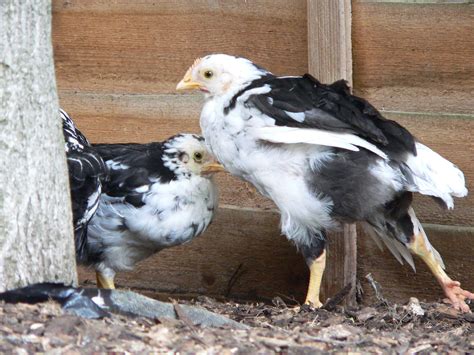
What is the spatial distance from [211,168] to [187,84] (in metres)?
0.51

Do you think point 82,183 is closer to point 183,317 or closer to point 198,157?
point 198,157

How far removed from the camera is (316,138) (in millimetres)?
4504

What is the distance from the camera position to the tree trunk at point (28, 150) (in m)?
3.48

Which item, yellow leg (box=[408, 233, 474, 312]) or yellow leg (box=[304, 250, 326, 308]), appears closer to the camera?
yellow leg (box=[408, 233, 474, 312])

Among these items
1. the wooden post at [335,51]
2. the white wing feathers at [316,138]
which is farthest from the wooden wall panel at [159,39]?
the white wing feathers at [316,138]

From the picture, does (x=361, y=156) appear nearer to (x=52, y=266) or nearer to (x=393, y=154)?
(x=393, y=154)

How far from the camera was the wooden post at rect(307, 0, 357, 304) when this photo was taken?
5.02m

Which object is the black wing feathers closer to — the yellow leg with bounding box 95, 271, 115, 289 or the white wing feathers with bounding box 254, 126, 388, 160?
the white wing feathers with bounding box 254, 126, 388, 160

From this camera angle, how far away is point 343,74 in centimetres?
505

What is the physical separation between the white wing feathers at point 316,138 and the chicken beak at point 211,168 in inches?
31.0

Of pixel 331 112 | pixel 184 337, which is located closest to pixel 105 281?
pixel 331 112

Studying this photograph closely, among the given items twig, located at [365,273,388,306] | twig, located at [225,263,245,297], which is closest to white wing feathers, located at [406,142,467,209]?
twig, located at [365,273,388,306]

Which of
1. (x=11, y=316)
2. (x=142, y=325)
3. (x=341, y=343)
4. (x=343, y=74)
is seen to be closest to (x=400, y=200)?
(x=343, y=74)

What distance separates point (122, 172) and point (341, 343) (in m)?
2.14
